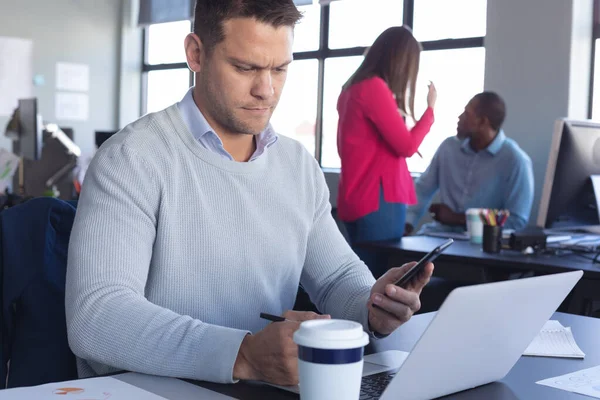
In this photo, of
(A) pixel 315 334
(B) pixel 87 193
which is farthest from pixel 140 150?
(A) pixel 315 334

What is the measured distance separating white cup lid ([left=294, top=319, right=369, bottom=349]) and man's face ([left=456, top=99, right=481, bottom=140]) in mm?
3123

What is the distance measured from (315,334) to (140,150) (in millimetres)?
636

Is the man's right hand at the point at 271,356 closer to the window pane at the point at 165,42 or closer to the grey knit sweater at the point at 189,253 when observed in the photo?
the grey knit sweater at the point at 189,253

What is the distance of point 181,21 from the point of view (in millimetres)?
7332

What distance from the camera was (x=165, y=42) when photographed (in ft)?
25.6

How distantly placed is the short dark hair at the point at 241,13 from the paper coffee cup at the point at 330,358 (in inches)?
27.4

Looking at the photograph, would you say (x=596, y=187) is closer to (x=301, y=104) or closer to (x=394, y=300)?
(x=394, y=300)

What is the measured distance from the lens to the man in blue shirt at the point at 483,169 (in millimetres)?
3492

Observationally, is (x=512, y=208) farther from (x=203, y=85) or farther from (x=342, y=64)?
(x=342, y=64)

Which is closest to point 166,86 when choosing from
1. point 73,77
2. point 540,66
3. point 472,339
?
point 73,77

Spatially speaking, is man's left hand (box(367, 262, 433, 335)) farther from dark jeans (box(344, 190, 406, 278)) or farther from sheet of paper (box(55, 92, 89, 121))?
sheet of paper (box(55, 92, 89, 121))

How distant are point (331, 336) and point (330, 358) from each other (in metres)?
0.03

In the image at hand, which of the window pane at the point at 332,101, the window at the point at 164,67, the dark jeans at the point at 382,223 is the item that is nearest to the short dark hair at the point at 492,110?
the dark jeans at the point at 382,223

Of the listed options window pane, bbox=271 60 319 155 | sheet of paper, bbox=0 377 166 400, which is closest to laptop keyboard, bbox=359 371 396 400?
sheet of paper, bbox=0 377 166 400
